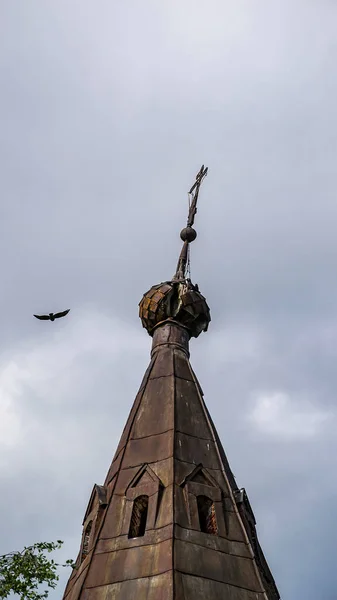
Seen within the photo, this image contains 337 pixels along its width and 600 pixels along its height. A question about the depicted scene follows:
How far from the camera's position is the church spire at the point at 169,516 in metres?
10.7

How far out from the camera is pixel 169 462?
12.9 meters

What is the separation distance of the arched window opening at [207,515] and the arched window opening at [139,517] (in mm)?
956

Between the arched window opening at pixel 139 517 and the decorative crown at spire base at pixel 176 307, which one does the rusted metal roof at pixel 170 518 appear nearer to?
the arched window opening at pixel 139 517

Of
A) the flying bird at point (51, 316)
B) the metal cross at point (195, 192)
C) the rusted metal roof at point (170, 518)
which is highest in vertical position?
the metal cross at point (195, 192)

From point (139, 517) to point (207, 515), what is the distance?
1200 millimetres

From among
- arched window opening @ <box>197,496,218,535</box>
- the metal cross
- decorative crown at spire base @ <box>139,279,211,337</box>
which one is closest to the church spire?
arched window opening @ <box>197,496,218,535</box>

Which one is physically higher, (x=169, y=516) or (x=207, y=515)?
(x=207, y=515)

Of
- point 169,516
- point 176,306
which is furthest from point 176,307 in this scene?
point 169,516

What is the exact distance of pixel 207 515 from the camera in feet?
40.6

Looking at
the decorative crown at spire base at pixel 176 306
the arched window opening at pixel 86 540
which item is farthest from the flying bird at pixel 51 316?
the arched window opening at pixel 86 540

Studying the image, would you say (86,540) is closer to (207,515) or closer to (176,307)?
(207,515)

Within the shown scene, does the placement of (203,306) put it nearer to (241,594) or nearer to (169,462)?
(169,462)

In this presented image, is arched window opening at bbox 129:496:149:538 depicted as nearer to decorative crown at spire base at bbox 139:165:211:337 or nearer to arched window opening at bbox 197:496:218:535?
arched window opening at bbox 197:496:218:535

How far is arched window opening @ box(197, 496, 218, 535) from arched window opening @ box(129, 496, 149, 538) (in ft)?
3.14
